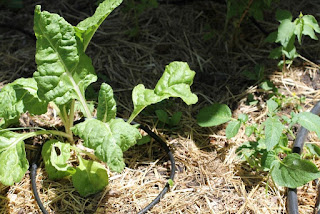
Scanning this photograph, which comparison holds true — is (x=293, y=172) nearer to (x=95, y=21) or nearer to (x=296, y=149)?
(x=296, y=149)

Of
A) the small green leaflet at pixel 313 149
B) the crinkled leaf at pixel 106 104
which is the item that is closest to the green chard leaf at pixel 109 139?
the crinkled leaf at pixel 106 104

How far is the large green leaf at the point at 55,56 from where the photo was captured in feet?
5.95

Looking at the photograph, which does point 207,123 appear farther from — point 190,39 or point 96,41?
point 96,41

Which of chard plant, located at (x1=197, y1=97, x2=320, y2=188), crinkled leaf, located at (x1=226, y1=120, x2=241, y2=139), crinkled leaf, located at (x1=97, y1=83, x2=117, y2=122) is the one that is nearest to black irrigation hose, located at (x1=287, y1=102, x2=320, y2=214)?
chard plant, located at (x1=197, y1=97, x2=320, y2=188)

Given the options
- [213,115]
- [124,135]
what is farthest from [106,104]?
[213,115]

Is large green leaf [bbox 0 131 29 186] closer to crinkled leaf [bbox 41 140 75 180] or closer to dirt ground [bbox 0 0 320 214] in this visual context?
crinkled leaf [bbox 41 140 75 180]

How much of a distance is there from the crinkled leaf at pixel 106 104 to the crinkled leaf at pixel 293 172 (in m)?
0.90

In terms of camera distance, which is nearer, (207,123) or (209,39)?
(207,123)

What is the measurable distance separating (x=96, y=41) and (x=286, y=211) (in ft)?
5.82

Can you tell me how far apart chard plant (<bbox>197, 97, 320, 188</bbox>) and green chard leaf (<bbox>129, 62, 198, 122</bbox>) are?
0.37 meters

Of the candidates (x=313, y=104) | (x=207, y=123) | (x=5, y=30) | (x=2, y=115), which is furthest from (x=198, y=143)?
(x=5, y=30)

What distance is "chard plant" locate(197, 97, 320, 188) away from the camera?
6.60 ft

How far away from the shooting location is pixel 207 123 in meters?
2.30

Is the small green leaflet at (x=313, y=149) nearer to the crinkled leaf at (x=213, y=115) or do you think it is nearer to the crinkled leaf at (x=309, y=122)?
the crinkled leaf at (x=309, y=122)
